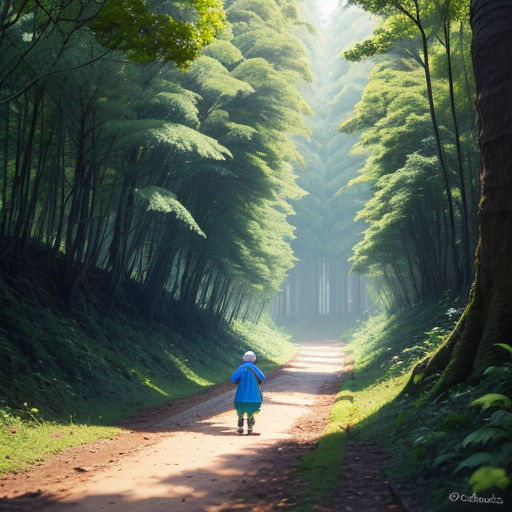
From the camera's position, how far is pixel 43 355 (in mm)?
10461

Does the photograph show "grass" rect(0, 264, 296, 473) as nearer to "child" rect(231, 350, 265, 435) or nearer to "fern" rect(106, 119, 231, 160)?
"child" rect(231, 350, 265, 435)

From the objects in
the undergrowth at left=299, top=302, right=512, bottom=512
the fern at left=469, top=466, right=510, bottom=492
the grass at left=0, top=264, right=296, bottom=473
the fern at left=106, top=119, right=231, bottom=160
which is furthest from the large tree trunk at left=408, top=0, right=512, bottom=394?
the fern at left=106, top=119, right=231, bottom=160

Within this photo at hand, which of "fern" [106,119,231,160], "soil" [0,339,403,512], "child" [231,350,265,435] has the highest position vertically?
"fern" [106,119,231,160]

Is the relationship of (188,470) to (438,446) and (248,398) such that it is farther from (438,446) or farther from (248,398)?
(248,398)

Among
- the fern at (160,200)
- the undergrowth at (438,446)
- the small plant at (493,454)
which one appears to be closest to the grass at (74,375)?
the fern at (160,200)

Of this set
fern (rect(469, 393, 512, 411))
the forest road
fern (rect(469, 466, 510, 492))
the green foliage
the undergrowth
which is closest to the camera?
fern (rect(469, 466, 510, 492))

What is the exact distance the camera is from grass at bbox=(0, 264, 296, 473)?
25.9 feet

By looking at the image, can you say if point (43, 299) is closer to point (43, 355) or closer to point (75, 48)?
point (43, 355)

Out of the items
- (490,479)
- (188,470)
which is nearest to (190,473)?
(188,470)

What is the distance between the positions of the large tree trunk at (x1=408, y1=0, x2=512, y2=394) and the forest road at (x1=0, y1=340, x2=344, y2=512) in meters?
2.52

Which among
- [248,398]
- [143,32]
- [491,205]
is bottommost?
[248,398]

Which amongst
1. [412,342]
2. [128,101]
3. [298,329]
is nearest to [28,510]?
[128,101]

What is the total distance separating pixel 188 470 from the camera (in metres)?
5.87

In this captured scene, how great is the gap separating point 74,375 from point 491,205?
8.52 meters
